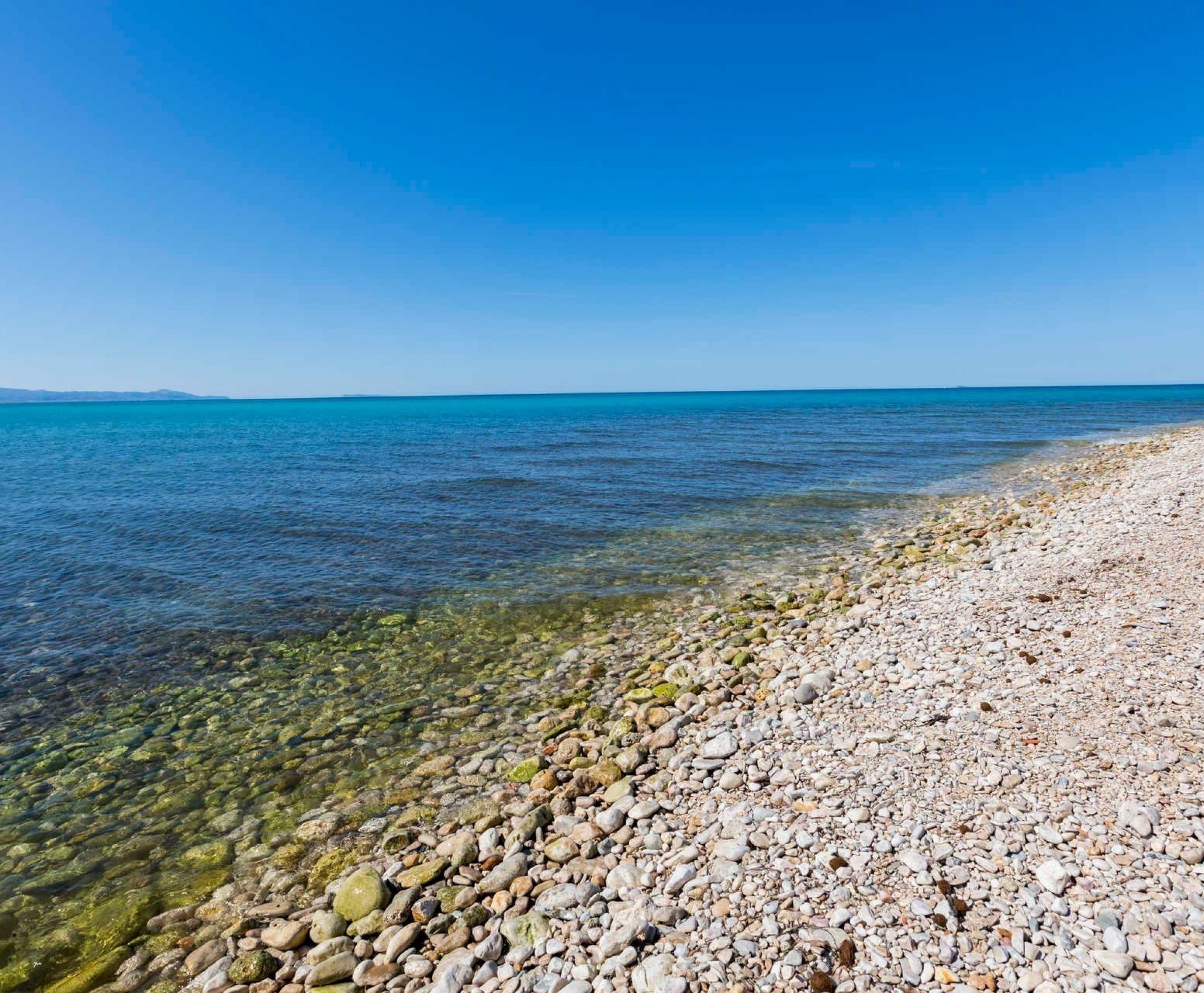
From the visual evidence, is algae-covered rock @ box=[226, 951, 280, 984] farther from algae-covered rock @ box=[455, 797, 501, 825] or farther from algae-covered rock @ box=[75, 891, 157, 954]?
algae-covered rock @ box=[455, 797, 501, 825]

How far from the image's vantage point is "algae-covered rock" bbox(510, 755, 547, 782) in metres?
7.95

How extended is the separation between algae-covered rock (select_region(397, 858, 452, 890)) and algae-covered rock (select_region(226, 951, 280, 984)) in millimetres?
1210

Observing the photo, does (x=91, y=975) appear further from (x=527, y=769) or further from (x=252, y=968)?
(x=527, y=769)

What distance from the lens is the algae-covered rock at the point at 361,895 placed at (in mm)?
5852

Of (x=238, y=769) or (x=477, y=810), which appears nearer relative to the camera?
(x=477, y=810)

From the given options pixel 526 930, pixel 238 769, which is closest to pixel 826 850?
pixel 526 930

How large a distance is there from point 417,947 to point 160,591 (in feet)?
46.8

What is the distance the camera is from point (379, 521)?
23266 mm

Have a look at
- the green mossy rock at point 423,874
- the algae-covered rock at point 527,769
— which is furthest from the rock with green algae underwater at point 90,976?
the algae-covered rock at point 527,769

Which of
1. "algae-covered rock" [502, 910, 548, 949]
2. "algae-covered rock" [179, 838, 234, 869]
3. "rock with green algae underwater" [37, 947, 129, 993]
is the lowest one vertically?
"rock with green algae underwater" [37, 947, 129, 993]

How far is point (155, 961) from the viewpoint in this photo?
223 inches

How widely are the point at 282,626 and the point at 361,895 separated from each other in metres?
8.90

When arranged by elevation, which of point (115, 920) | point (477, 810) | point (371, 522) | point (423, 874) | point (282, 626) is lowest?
point (115, 920)

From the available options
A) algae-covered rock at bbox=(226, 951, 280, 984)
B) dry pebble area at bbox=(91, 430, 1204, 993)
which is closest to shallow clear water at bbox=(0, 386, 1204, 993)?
algae-covered rock at bbox=(226, 951, 280, 984)
